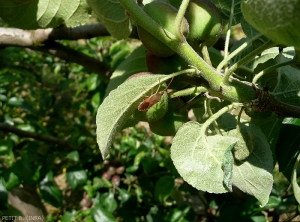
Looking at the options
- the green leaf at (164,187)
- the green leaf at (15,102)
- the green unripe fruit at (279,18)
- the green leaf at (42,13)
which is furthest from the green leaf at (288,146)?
the green leaf at (15,102)

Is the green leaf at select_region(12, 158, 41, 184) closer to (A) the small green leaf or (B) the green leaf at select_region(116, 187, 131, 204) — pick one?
(B) the green leaf at select_region(116, 187, 131, 204)

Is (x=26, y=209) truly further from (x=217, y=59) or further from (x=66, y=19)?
(x=217, y=59)

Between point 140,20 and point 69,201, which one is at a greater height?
point 140,20

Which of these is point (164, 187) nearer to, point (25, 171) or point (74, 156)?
point (74, 156)

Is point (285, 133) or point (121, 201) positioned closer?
point (285, 133)

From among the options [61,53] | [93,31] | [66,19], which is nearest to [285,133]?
[66,19]

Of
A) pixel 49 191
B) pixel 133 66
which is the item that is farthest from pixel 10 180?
pixel 133 66

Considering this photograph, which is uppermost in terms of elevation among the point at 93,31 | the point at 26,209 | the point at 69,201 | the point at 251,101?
the point at 251,101
